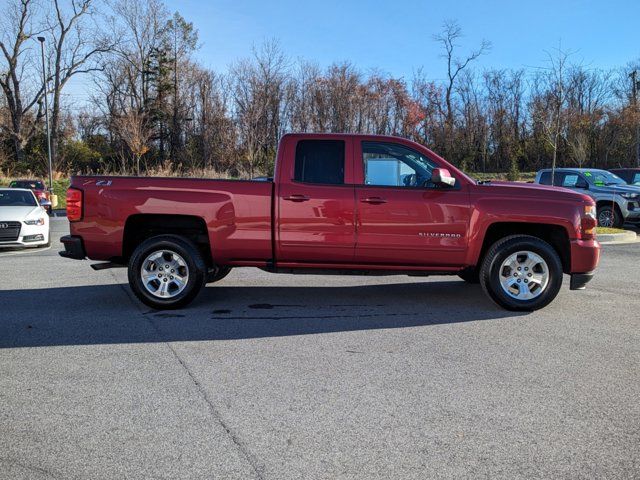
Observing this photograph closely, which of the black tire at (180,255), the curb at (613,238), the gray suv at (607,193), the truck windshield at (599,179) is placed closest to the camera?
the black tire at (180,255)

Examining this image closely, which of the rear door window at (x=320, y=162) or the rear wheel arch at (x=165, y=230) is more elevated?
the rear door window at (x=320, y=162)

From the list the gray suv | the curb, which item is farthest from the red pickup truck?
the gray suv

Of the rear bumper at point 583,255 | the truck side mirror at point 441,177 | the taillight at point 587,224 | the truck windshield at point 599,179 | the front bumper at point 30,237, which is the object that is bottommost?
the front bumper at point 30,237

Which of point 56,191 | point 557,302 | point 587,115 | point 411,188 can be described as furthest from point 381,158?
point 587,115

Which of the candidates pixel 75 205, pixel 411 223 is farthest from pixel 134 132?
pixel 411 223

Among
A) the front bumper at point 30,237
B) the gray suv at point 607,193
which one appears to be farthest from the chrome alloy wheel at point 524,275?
the front bumper at point 30,237

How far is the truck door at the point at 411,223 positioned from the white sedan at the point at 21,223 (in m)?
9.21

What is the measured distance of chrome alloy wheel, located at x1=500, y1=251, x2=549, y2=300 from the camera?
20.8ft

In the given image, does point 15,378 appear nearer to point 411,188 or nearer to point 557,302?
point 411,188

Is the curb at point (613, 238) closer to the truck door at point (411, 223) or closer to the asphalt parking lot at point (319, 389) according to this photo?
the asphalt parking lot at point (319, 389)

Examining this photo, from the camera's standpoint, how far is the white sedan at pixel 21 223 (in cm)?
1211

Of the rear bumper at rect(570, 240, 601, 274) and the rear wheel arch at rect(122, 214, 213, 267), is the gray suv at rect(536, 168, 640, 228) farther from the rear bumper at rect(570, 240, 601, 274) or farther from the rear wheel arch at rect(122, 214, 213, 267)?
the rear wheel arch at rect(122, 214, 213, 267)

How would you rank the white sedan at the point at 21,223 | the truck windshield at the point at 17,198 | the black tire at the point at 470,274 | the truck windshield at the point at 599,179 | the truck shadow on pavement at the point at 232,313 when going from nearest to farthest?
the truck shadow on pavement at the point at 232,313
the black tire at the point at 470,274
the white sedan at the point at 21,223
the truck windshield at the point at 17,198
the truck windshield at the point at 599,179

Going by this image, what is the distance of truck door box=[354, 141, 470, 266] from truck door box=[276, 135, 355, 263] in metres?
0.15
